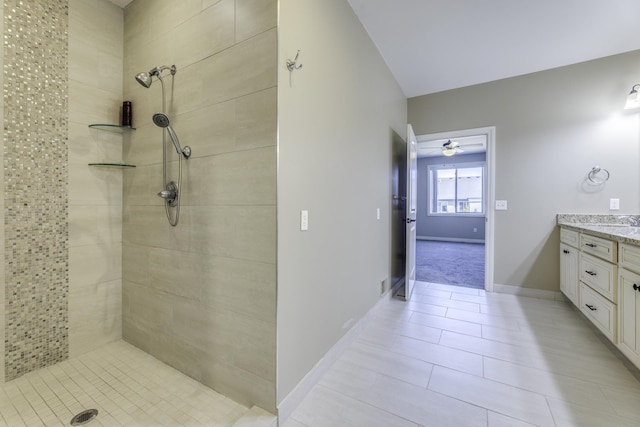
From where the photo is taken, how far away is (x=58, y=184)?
1.90 metres

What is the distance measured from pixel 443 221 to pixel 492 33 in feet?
22.1

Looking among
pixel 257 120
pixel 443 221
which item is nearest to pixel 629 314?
pixel 257 120

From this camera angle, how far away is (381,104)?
293 centimetres

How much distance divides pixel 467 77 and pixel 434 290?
9.24ft

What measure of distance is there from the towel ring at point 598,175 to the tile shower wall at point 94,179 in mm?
4846

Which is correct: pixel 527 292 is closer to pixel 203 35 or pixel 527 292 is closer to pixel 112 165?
pixel 203 35

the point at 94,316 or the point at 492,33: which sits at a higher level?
the point at 492,33

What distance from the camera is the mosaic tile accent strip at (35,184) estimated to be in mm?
1703

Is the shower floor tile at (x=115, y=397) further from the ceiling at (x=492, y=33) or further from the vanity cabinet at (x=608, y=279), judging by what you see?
the ceiling at (x=492, y=33)

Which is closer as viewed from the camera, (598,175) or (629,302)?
(629,302)

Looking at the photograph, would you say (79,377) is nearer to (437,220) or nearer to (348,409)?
(348,409)

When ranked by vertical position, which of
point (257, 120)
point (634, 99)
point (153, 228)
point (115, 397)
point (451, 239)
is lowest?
point (115, 397)

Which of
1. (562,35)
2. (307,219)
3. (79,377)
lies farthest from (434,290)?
(79,377)

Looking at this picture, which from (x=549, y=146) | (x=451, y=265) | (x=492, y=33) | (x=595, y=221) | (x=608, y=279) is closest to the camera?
(x=608, y=279)
